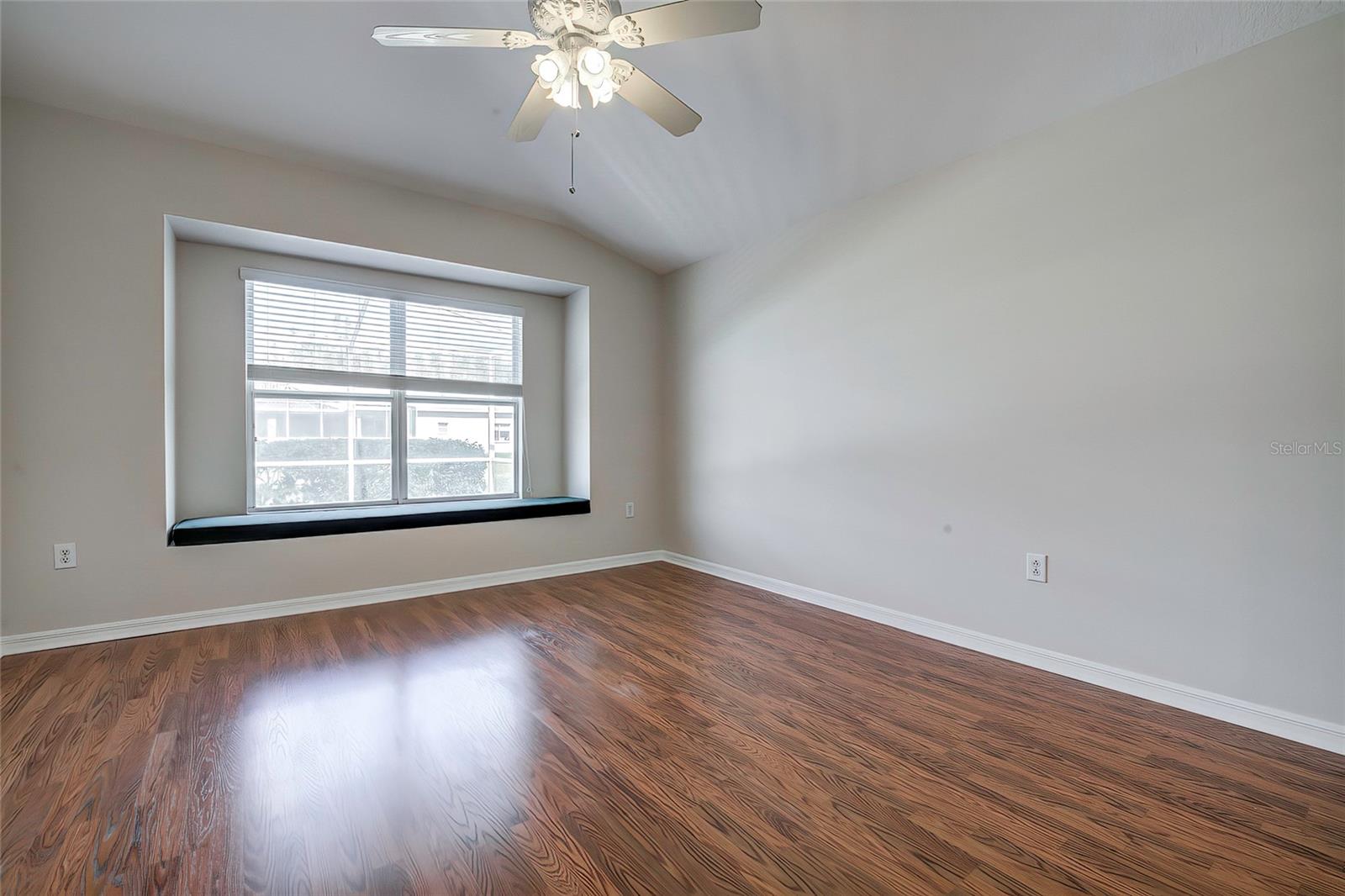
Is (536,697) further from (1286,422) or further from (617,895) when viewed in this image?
(1286,422)

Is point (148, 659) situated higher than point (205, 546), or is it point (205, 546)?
point (205, 546)

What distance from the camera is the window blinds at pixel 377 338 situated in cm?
372

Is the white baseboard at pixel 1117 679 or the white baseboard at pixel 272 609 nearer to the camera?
the white baseboard at pixel 1117 679

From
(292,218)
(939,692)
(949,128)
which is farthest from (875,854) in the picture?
(292,218)

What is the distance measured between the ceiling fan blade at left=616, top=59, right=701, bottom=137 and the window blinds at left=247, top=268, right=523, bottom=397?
2.68 meters

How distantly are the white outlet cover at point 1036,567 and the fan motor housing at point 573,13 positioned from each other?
271cm

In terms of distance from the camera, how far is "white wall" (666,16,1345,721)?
2.02 metres

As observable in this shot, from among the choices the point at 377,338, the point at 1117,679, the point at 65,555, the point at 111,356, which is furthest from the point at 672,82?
the point at 65,555

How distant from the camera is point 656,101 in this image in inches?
83.2

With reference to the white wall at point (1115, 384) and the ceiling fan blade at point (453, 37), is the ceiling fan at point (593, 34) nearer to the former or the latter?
the ceiling fan blade at point (453, 37)

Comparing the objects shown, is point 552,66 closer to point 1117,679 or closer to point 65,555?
point 1117,679

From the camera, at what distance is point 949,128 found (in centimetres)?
277

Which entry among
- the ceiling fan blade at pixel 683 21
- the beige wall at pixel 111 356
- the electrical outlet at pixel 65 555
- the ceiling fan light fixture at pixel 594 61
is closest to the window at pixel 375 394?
the beige wall at pixel 111 356

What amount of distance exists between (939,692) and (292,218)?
4.08m
